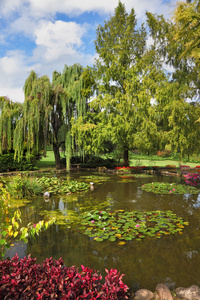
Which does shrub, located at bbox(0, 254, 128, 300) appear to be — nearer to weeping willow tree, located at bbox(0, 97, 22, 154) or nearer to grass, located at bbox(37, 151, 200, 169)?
weeping willow tree, located at bbox(0, 97, 22, 154)

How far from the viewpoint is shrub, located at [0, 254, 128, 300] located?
5.89ft

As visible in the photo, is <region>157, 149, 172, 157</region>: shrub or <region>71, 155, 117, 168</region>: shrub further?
<region>157, 149, 172, 157</region>: shrub

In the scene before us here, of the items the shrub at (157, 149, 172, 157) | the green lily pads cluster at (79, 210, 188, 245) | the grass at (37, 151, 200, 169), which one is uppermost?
the shrub at (157, 149, 172, 157)

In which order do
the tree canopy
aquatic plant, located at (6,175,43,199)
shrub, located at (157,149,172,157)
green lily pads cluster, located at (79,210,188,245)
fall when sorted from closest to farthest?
green lily pads cluster, located at (79,210,188,245) < aquatic plant, located at (6,175,43,199) < the tree canopy < shrub, located at (157,149,172,157)

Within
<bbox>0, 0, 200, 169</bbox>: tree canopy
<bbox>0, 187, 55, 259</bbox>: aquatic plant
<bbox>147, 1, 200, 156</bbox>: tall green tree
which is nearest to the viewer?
<bbox>0, 187, 55, 259</bbox>: aquatic plant

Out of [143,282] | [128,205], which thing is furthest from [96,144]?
[143,282]

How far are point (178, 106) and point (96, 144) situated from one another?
21.1 ft

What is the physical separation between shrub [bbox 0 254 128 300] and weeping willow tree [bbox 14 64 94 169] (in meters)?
12.2

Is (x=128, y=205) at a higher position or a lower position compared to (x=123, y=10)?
lower

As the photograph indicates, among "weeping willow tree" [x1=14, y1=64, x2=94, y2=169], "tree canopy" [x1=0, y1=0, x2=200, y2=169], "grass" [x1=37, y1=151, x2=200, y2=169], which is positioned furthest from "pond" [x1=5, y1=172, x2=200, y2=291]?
"grass" [x1=37, y1=151, x2=200, y2=169]

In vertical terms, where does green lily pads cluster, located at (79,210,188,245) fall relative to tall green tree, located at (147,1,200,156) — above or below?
below

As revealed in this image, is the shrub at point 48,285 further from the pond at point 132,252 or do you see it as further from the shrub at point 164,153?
the shrub at point 164,153

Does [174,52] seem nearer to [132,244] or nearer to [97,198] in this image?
[97,198]

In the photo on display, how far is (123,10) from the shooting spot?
16109mm
